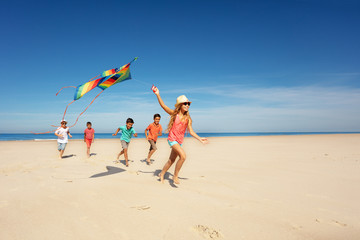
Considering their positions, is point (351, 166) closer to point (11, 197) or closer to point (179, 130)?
point (179, 130)

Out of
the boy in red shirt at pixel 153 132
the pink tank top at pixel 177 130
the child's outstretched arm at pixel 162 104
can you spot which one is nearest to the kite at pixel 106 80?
the child's outstretched arm at pixel 162 104

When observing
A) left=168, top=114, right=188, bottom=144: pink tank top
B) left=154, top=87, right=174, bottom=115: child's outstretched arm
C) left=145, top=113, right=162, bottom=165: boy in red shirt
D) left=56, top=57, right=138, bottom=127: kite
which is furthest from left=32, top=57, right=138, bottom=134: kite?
left=145, top=113, right=162, bottom=165: boy in red shirt

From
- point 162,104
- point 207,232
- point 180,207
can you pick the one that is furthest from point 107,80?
point 207,232

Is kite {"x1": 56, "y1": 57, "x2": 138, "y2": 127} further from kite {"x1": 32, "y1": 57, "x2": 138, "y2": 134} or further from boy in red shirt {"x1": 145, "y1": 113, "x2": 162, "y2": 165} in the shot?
boy in red shirt {"x1": 145, "y1": 113, "x2": 162, "y2": 165}

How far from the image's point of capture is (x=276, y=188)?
4656 mm

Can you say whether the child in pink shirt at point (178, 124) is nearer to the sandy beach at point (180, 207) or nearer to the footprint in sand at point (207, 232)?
the sandy beach at point (180, 207)

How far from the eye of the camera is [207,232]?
8.77ft

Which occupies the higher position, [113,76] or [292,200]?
[113,76]

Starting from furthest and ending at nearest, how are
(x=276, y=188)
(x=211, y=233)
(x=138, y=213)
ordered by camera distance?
(x=276, y=188)
(x=138, y=213)
(x=211, y=233)

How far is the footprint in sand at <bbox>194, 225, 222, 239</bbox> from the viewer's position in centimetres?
258

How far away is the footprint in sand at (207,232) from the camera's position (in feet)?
8.47

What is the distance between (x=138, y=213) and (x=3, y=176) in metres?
4.64

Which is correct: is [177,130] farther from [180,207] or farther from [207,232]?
[207,232]

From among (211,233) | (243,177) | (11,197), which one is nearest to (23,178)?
(11,197)
